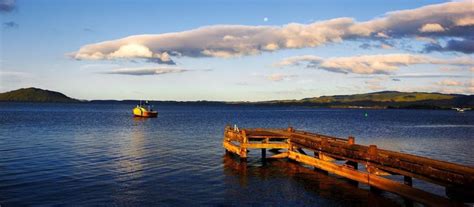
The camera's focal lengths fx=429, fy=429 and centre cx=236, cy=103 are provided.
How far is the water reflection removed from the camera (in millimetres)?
18109

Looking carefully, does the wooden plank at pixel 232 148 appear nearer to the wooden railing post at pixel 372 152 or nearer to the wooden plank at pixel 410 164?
the wooden plank at pixel 410 164

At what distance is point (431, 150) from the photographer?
37.7 m

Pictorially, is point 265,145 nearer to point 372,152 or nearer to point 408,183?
point 372,152

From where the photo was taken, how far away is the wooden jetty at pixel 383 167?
44.6 ft

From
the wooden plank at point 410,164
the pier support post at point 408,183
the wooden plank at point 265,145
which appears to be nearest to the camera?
the wooden plank at point 410,164

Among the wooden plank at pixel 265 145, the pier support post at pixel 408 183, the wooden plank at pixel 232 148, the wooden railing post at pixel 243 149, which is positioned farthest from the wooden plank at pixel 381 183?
the wooden plank at pixel 232 148

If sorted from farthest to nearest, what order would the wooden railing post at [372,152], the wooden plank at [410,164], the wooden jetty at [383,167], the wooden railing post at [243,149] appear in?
the wooden railing post at [243,149] < the wooden railing post at [372,152] < the wooden jetty at [383,167] < the wooden plank at [410,164]

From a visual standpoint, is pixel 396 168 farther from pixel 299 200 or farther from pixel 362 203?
pixel 299 200

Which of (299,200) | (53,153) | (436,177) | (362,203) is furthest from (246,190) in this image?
(53,153)

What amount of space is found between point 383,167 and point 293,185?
15.5 feet

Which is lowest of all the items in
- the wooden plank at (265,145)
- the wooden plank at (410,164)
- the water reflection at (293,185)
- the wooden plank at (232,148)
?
the water reflection at (293,185)

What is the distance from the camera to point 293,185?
21.1 meters

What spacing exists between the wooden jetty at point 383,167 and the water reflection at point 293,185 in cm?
55

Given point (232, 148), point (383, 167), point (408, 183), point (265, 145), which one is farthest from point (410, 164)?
point (232, 148)
